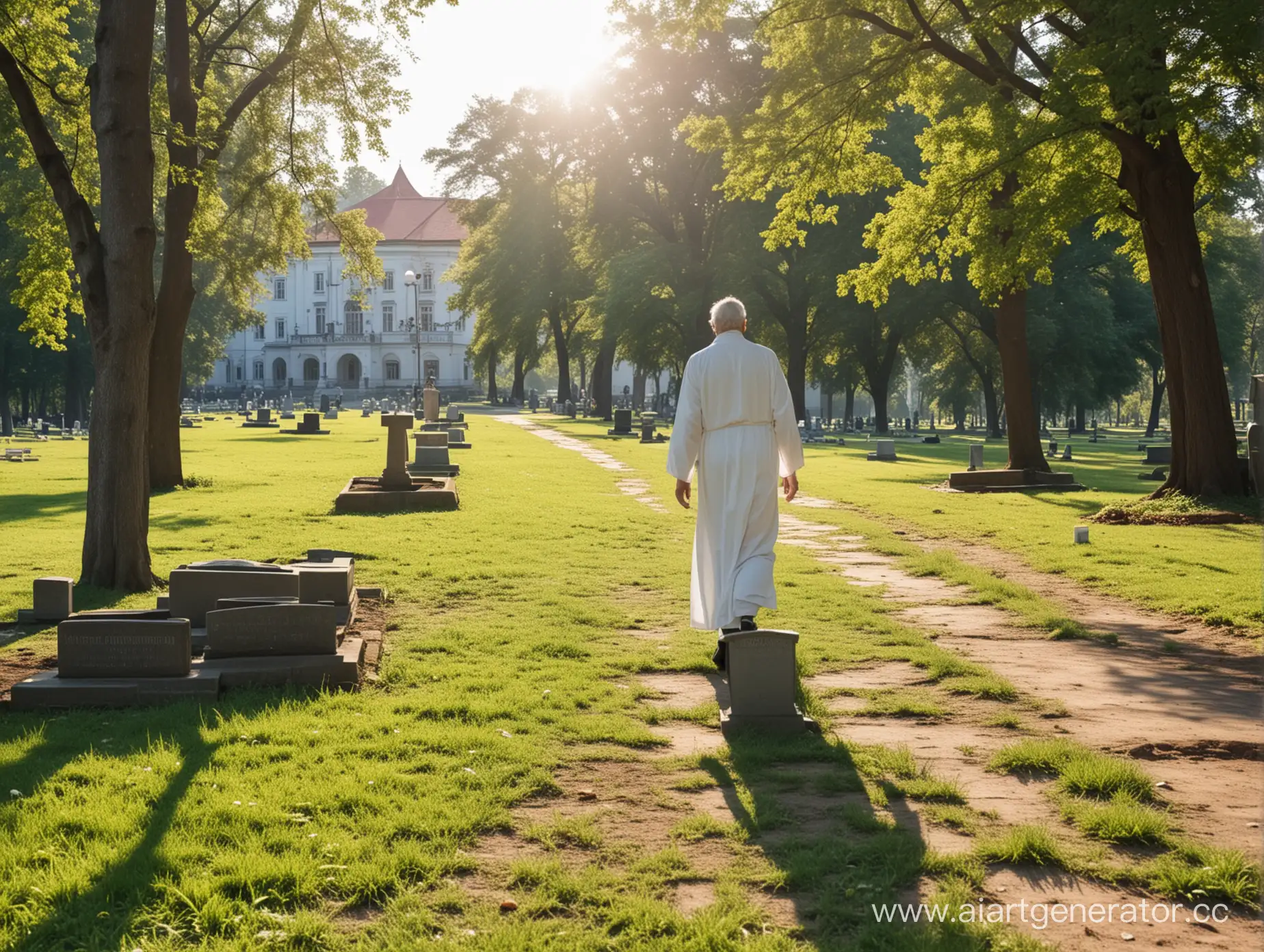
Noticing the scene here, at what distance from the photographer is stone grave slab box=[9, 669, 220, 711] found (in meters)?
7.28

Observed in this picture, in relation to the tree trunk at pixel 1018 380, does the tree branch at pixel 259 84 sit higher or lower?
higher

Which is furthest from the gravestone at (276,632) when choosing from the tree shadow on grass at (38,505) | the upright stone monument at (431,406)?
the upright stone monument at (431,406)

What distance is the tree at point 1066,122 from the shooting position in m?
14.9

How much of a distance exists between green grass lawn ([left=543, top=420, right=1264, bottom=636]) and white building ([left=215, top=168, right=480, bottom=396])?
259ft

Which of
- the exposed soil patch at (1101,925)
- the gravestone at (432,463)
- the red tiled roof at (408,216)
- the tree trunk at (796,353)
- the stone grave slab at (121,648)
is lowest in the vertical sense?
the exposed soil patch at (1101,925)

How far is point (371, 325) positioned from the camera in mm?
112625

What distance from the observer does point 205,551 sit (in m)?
13.8

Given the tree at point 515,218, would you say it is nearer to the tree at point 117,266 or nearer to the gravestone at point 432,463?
the gravestone at point 432,463

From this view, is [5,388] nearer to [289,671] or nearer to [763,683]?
[289,671]

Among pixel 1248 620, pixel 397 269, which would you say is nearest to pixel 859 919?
pixel 1248 620

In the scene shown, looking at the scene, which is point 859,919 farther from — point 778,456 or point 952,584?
point 952,584

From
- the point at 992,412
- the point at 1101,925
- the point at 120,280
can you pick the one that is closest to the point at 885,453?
the point at 992,412

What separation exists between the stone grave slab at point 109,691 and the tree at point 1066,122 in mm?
12251

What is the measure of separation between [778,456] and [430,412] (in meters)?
38.7
